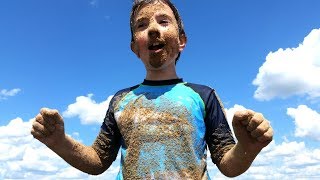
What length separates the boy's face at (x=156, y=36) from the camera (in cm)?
450

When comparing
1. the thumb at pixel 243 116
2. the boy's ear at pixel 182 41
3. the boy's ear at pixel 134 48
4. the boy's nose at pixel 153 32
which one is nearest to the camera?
the thumb at pixel 243 116

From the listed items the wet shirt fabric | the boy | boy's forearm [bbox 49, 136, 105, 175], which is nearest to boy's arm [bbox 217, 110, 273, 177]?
the boy

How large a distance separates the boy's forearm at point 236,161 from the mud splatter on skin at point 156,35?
3.61ft

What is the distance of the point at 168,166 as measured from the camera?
3.97 meters

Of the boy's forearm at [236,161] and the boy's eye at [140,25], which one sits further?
the boy's eye at [140,25]

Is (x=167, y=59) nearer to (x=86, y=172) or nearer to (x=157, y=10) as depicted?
(x=157, y=10)

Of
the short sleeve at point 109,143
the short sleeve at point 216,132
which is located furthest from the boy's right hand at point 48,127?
the short sleeve at point 216,132

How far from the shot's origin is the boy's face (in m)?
4.50

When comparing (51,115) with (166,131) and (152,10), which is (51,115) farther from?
(152,10)

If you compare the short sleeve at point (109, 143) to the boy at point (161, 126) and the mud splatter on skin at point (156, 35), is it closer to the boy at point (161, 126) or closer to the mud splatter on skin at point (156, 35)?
the boy at point (161, 126)

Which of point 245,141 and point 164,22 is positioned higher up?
point 164,22

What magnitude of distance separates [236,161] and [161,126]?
28.4 inches

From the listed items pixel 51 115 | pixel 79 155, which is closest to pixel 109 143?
pixel 79 155

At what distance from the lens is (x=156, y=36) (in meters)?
4.47
